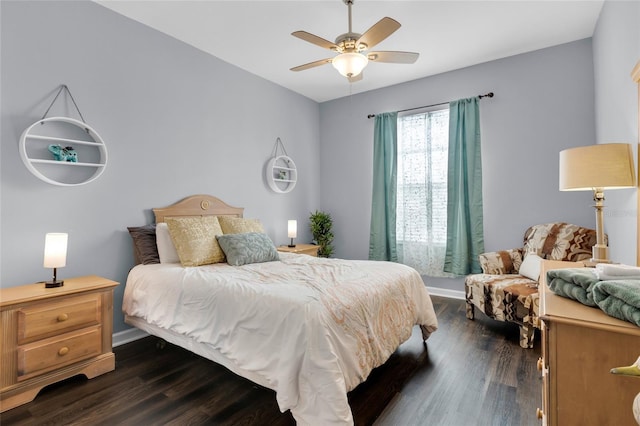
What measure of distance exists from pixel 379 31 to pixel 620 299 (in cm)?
204

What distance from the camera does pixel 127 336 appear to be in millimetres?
2893

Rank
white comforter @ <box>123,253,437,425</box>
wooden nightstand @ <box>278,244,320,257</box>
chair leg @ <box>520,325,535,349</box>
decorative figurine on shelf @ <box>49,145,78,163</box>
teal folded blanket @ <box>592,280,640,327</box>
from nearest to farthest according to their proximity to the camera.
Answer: teal folded blanket @ <box>592,280,640,327</box>
white comforter @ <box>123,253,437,425</box>
decorative figurine on shelf @ <box>49,145,78,163</box>
chair leg @ <box>520,325,535,349</box>
wooden nightstand @ <box>278,244,320,257</box>

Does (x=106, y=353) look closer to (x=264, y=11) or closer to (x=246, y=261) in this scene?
(x=246, y=261)

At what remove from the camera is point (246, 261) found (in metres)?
2.85

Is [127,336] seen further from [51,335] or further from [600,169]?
[600,169]

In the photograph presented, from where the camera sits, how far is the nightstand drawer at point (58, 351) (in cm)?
199

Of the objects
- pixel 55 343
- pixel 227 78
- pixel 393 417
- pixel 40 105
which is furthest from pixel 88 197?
pixel 393 417

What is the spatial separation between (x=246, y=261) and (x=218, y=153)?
5.11ft

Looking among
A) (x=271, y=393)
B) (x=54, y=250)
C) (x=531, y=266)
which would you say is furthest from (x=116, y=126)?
(x=531, y=266)

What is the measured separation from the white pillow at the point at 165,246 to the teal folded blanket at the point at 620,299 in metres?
2.92

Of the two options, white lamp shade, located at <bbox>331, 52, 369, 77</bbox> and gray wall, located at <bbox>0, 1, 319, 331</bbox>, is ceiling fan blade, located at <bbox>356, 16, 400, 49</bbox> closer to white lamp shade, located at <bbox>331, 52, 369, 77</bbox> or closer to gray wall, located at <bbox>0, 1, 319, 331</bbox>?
white lamp shade, located at <bbox>331, 52, 369, 77</bbox>

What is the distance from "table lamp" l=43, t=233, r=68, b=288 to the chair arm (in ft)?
12.4

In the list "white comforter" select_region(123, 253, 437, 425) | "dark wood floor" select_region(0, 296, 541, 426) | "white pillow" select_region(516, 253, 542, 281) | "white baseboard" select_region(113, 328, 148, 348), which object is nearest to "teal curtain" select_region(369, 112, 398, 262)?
"white pillow" select_region(516, 253, 542, 281)

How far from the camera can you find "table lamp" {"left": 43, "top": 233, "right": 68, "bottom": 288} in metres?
2.18
